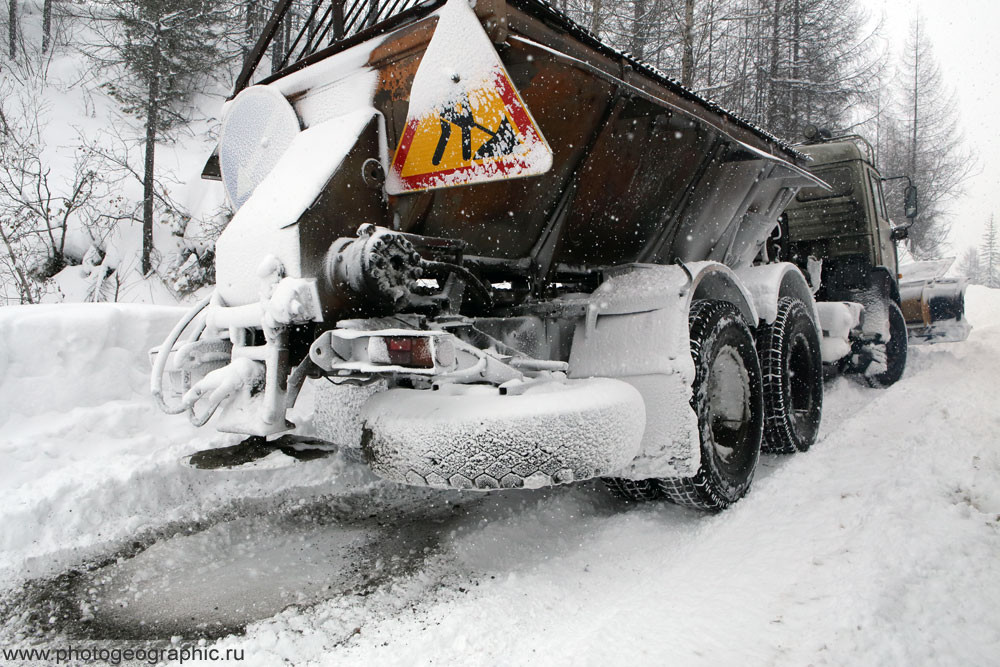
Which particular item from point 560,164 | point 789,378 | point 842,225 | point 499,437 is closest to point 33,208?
point 560,164

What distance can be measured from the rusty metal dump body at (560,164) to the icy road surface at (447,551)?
1.21m

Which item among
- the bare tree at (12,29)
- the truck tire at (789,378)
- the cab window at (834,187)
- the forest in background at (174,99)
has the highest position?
the bare tree at (12,29)

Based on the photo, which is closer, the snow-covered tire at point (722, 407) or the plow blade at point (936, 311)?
the snow-covered tire at point (722, 407)

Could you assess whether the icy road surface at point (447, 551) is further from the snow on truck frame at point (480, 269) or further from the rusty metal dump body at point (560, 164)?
the rusty metal dump body at point (560, 164)

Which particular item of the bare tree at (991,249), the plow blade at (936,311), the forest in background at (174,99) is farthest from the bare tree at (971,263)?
the plow blade at (936,311)

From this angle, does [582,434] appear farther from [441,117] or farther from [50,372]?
[50,372]

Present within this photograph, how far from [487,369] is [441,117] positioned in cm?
102

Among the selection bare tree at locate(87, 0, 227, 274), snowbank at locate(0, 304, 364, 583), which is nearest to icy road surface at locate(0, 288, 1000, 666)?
snowbank at locate(0, 304, 364, 583)

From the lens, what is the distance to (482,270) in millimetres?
2967

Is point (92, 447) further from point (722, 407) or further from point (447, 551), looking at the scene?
point (722, 407)

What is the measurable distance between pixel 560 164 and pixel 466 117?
0.59 m

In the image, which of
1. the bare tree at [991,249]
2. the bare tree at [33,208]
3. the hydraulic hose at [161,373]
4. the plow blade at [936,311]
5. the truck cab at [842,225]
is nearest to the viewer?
the hydraulic hose at [161,373]

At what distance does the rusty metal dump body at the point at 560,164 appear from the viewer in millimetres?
2484

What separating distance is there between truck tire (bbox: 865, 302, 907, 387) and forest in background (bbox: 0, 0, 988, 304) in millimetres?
5833
